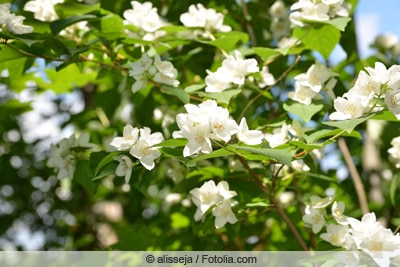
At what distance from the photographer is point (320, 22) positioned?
1.85 meters

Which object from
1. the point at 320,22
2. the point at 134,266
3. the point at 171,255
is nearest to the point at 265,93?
the point at 320,22

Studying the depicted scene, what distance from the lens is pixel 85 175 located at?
1.83 m

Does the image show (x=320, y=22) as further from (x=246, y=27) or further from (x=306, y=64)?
(x=246, y=27)

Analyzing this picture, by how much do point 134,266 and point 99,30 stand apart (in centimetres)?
97

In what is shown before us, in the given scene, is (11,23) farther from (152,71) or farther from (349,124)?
(349,124)

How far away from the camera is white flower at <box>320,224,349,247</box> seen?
61.3 inches

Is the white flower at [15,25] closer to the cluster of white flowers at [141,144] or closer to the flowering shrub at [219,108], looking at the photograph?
the flowering shrub at [219,108]

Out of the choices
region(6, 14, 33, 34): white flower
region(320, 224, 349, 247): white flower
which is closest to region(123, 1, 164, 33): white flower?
region(6, 14, 33, 34): white flower

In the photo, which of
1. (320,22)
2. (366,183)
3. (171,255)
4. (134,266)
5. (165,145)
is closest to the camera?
(165,145)

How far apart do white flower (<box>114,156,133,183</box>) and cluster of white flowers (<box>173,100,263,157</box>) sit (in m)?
0.22

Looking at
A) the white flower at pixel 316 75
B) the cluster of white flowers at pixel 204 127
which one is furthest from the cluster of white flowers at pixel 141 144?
the white flower at pixel 316 75

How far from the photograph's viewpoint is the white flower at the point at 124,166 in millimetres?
1561

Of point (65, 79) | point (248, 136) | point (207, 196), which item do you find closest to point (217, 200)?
point (207, 196)

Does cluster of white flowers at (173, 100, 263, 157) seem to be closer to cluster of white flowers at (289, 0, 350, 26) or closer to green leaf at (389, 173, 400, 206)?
cluster of white flowers at (289, 0, 350, 26)
